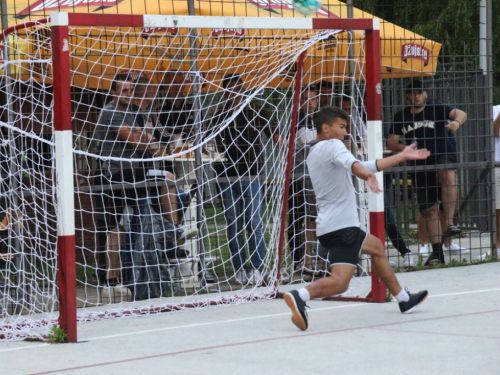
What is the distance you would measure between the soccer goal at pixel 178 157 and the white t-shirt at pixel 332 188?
2.93 feet

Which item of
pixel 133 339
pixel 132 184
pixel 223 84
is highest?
pixel 223 84

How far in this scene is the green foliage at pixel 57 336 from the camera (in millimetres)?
7641

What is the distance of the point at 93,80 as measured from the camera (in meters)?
10.2

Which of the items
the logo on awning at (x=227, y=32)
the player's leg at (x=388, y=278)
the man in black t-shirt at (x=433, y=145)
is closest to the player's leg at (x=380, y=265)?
the player's leg at (x=388, y=278)

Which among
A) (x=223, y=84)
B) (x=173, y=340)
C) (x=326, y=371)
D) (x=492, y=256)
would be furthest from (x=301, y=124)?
(x=326, y=371)

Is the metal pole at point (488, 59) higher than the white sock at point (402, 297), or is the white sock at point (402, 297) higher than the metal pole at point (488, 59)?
the metal pole at point (488, 59)

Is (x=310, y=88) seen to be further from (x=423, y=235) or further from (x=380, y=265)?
(x=380, y=265)

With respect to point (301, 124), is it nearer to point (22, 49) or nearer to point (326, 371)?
point (22, 49)

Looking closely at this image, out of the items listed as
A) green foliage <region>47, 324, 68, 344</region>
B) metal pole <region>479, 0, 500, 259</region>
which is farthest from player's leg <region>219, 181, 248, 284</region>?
metal pole <region>479, 0, 500, 259</region>

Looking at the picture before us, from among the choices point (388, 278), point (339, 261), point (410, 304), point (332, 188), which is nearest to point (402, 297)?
point (410, 304)

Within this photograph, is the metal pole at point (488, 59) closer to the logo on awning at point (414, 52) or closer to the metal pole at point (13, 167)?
the logo on awning at point (414, 52)

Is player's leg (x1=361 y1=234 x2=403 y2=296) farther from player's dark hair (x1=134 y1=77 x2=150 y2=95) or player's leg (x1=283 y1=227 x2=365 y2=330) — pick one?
player's dark hair (x1=134 y1=77 x2=150 y2=95)

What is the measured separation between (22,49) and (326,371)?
4.45 m

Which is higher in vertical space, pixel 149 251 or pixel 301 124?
pixel 301 124
